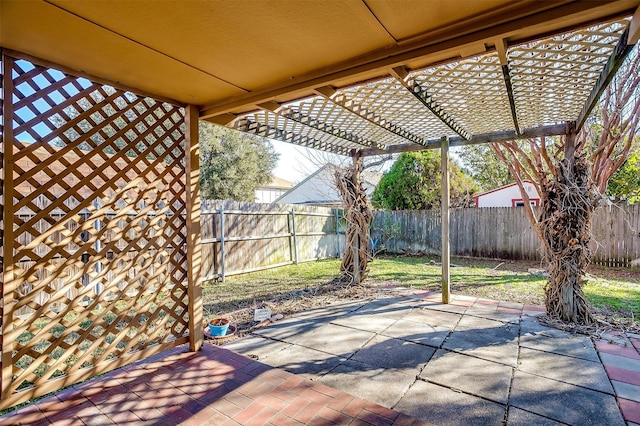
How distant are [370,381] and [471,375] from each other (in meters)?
0.76

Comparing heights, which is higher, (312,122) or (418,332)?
(312,122)

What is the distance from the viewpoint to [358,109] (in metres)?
2.92

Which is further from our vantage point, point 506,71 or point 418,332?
point 418,332

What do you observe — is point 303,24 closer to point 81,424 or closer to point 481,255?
point 81,424

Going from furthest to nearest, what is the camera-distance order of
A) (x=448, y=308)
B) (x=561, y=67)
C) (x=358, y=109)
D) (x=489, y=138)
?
(x=489, y=138)
(x=448, y=308)
(x=358, y=109)
(x=561, y=67)

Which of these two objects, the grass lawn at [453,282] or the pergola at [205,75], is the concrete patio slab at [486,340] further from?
the pergola at [205,75]

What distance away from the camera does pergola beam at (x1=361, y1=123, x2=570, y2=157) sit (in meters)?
3.55

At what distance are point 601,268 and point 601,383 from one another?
5911 millimetres

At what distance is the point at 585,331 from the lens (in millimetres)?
3107

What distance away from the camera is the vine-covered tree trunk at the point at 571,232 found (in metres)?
3.25

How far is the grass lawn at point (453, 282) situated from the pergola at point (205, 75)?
1.95 metres

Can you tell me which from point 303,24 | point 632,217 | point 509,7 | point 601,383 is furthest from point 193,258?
point 632,217

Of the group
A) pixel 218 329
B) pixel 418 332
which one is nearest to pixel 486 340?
pixel 418 332

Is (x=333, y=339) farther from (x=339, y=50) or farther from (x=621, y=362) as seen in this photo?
(x=339, y=50)
